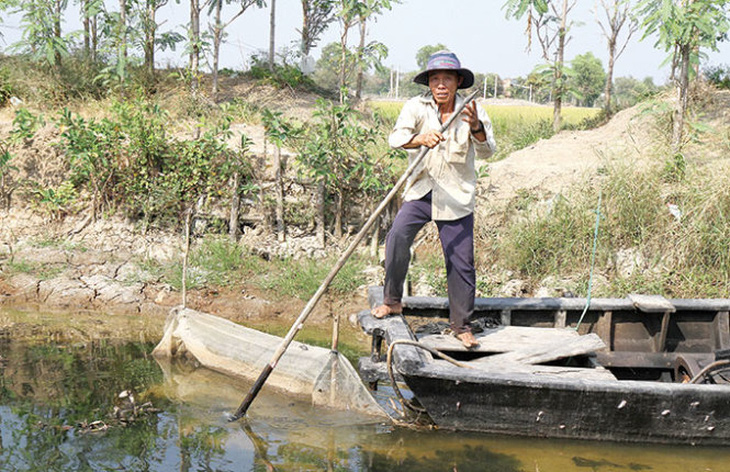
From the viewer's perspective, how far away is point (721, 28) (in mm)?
6594

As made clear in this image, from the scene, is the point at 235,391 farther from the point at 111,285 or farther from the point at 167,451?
the point at 111,285

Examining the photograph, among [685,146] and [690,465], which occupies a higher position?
[685,146]

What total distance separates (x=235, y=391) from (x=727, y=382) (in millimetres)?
2826

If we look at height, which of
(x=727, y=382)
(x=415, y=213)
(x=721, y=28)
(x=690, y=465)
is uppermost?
(x=721, y=28)

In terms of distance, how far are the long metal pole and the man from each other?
0.12 metres

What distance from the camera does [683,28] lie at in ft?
21.6

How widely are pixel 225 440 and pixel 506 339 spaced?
68.3 inches

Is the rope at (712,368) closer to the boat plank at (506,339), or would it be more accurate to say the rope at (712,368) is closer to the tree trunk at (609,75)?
the boat plank at (506,339)

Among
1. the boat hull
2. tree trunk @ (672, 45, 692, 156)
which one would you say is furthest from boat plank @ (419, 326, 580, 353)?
tree trunk @ (672, 45, 692, 156)

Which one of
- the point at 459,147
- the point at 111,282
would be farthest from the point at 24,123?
the point at 459,147

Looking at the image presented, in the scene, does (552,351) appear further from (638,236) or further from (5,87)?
(5,87)

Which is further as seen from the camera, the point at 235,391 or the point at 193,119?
the point at 193,119

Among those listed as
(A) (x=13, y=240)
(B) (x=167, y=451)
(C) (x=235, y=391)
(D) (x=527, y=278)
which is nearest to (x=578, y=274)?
(D) (x=527, y=278)

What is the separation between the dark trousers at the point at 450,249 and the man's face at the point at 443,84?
54 cm
